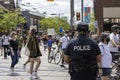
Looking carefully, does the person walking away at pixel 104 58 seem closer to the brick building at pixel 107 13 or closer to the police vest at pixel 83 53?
the police vest at pixel 83 53

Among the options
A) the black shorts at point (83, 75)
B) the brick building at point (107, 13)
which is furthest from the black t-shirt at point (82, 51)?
the brick building at point (107, 13)

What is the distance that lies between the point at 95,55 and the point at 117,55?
6.47m

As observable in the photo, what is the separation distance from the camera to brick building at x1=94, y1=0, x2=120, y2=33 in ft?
163

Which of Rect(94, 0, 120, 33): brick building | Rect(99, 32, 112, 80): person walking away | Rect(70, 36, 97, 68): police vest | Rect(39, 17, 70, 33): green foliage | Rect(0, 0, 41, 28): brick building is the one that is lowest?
Rect(39, 17, 70, 33): green foliage

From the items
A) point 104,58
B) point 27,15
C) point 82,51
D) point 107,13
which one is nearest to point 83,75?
point 82,51

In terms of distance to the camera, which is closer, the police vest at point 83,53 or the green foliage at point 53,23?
the police vest at point 83,53

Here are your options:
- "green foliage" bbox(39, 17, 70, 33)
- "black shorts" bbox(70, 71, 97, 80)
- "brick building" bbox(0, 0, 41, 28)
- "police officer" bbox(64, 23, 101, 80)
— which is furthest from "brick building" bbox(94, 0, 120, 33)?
"green foliage" bbox(39, 17, 70, 33)

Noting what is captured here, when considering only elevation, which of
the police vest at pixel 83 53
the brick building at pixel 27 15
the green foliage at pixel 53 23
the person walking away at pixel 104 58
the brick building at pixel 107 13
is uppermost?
the police vest at pixel 83 53

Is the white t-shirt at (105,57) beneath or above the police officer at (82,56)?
beneath

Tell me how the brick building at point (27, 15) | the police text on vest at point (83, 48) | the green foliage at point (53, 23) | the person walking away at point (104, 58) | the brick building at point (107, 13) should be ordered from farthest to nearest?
the green foliage at point (53, 23), the brick building at point (27, 15), the brick building at point (107, 13), the person walking away at point (104, 58), the police text on vest at point (83, 48)

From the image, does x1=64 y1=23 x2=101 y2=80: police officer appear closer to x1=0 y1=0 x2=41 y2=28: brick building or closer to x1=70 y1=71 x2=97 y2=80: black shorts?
x1=70 y1=71 x2=97 y2=80: black shorts

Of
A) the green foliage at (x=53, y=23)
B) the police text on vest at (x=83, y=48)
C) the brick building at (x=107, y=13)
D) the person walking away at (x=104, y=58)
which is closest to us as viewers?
the police text on vest at (x=83, y=48)

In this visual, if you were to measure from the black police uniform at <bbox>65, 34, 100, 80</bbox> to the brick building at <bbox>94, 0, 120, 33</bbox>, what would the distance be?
4245 centimetres

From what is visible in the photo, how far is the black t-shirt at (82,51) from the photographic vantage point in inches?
275
